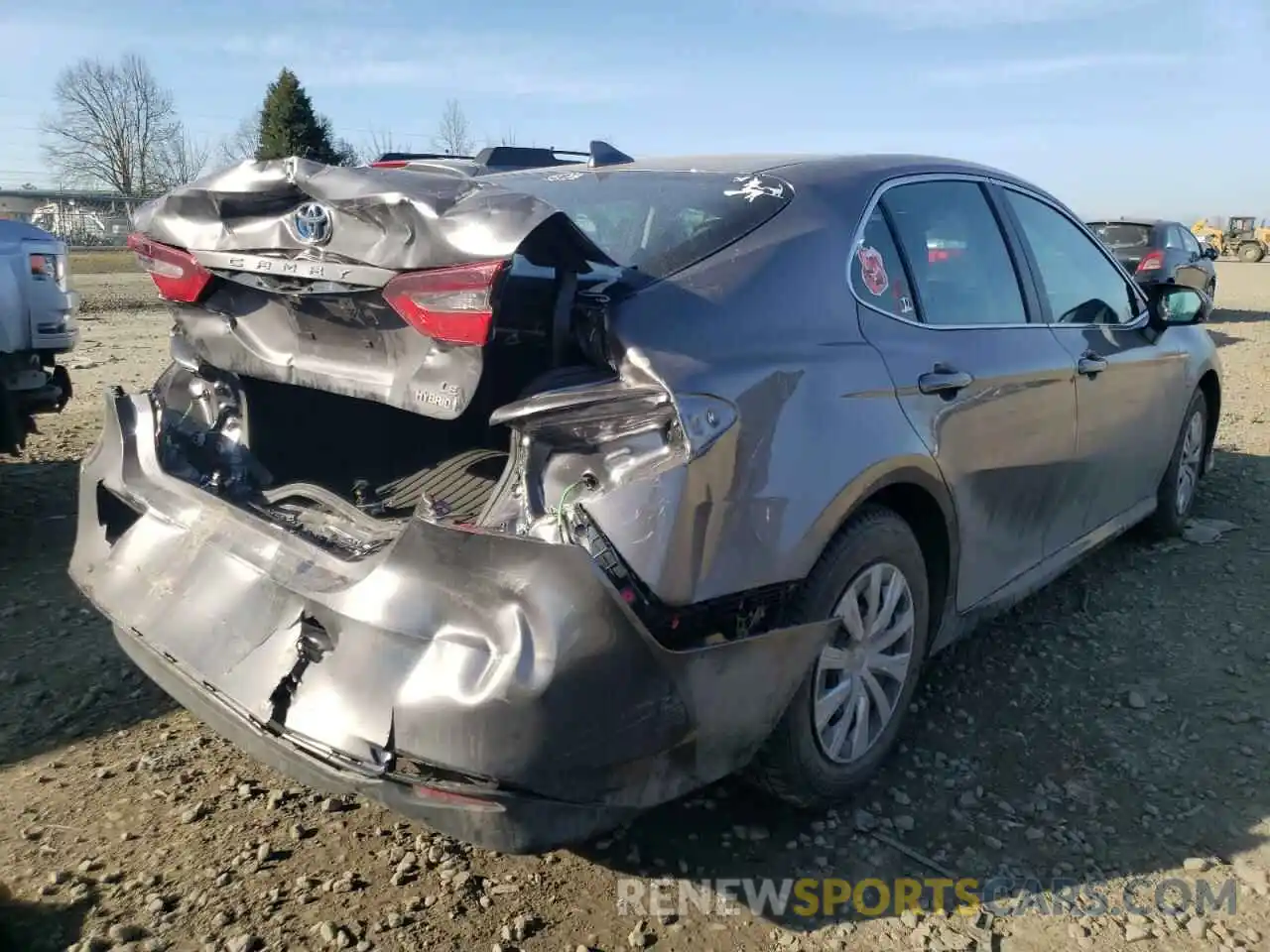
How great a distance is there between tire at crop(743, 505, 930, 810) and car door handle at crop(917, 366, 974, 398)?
371 millimetres

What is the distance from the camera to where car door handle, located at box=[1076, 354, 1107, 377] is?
378cm

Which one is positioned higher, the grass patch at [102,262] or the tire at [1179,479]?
the tire at [1179,479]

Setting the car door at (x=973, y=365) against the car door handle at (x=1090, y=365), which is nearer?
the car door at (x=973, y=365)

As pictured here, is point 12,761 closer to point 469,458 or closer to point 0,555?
point 469,458

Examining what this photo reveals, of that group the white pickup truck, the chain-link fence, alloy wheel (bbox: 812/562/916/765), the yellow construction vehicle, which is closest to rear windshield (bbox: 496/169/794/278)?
alloy wheel (bbox: 812/562/916/765)

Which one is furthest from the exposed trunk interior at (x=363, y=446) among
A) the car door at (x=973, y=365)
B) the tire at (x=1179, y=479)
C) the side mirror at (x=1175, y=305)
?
the tire at (x=1179, y=479)

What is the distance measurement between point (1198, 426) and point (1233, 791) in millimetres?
2965

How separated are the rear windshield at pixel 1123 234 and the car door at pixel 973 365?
12368mm

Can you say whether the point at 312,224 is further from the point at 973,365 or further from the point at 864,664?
the point at 973,365

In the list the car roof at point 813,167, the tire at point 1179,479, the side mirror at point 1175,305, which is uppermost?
the car roof at point 813,167

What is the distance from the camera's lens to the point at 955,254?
339 centimetres

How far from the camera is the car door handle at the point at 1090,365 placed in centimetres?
378

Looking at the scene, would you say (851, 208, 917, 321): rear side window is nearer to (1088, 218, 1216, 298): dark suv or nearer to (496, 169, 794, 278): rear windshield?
(496, 169, 794, 278): rear windshield

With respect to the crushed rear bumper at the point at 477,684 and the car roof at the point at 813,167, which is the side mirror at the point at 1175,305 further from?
the crushed rear bumper at the point at 477,684
